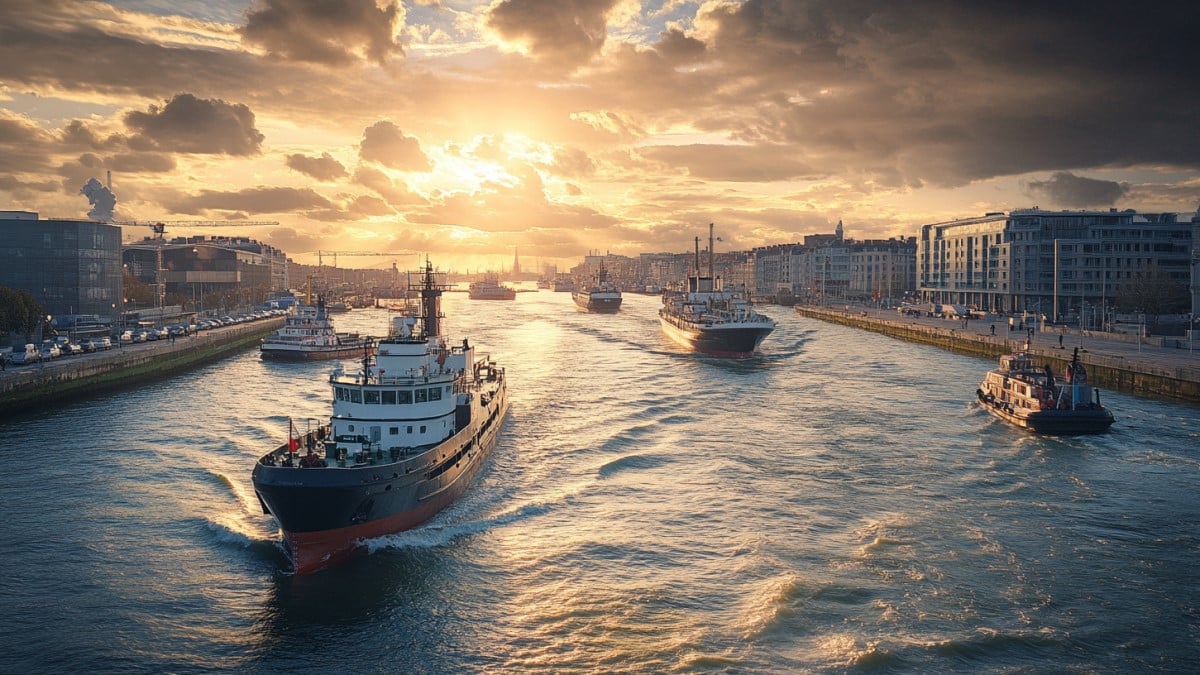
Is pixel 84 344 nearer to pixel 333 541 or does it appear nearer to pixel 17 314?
pixel 17 314

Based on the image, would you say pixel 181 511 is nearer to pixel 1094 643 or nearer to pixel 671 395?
pixel 1094 643

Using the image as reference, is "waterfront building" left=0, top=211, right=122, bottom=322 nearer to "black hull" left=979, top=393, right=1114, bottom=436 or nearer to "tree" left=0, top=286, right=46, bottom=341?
"tree" left=0, top=286, right=46, bottom=341

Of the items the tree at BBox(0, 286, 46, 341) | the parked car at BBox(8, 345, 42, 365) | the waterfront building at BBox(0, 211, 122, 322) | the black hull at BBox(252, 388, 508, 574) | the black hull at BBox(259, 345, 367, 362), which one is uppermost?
the waterfront building at BBox(0, 211, 122, 322)

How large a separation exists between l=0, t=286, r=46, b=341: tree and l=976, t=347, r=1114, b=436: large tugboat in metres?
85.7

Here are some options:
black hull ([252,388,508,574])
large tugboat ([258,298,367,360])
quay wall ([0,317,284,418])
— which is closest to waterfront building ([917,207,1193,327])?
large tugboat ([258,298,367,360])

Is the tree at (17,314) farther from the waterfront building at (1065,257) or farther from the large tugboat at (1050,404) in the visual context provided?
the waterfront building at (1065,257)

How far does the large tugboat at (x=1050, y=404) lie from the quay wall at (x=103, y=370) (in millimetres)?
60565

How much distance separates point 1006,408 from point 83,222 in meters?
116

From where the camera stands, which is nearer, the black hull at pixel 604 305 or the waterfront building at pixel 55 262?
the waterfront building at pixel 55 262

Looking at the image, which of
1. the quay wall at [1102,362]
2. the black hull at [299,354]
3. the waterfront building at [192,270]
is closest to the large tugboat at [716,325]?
the quay wall at [1102,362]

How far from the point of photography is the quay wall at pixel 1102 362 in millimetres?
53906

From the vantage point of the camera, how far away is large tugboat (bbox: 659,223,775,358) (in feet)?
280

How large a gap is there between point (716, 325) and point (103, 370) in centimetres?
5719

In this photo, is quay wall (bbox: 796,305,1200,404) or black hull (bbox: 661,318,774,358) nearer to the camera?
Result: quay wall (bbox: 796,305,1200,404)
